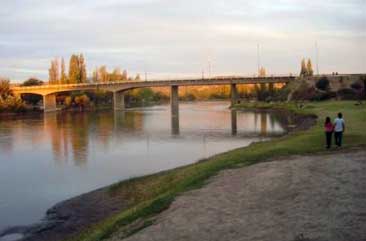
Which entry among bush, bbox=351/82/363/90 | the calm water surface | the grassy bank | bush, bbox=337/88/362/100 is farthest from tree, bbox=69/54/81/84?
the grassy bank

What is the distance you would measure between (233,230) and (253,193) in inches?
143

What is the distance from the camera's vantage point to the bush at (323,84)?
105 metres

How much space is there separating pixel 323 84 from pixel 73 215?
312ft

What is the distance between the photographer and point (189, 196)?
15648 millimetres

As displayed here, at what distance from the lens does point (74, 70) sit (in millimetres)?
140125

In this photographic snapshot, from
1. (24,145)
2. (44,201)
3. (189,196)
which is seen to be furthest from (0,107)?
(189,196)

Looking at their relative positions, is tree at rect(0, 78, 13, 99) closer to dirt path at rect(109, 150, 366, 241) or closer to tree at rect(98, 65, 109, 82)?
tree at rect(98, 65, 109, 82)

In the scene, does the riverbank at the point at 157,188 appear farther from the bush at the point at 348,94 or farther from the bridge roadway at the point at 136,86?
the bridge roadway at the point at 136,86

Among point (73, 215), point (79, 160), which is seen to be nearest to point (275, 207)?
Answer: point (73, 215)

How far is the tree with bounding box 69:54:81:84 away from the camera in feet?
454

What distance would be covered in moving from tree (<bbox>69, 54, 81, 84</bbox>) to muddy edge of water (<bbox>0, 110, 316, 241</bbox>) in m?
120

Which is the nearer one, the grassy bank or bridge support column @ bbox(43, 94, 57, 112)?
the grassy bank

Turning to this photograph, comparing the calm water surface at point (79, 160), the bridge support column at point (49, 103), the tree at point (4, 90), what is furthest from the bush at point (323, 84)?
the tree at point (4, 90)

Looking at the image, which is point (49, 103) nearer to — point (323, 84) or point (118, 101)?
point (118, 101)
